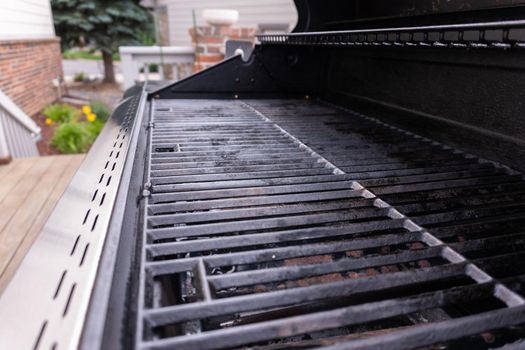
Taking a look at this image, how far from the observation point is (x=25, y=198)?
8.29 ft

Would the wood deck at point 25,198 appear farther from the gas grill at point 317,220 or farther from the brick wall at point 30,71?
the brick wall at point 30,71

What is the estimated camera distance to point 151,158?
3.79 feet

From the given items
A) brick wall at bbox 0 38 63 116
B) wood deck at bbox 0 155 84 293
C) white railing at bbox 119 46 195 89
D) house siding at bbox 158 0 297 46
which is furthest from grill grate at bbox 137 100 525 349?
brick wall at bbox 0 38 63 116

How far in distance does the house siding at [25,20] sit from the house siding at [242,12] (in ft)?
8.03

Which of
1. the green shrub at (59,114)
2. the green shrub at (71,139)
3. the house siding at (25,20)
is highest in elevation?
the house siding at (25,20)

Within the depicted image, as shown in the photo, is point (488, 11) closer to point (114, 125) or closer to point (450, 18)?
point (450, 18)

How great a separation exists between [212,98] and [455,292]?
6.44ft

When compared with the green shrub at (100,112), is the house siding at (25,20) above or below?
above

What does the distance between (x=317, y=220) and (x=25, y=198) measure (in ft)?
8.16

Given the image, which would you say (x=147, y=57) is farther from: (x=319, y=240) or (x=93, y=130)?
(x=319, y=240)

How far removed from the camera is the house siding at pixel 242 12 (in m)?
4.91

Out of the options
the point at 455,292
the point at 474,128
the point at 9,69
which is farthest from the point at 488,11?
the point at 9,69

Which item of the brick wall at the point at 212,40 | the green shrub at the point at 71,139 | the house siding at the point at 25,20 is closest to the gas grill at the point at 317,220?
the brick wall at the point at 212,40

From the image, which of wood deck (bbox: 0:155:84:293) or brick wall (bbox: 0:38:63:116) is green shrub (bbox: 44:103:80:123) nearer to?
brick wall (bbox: 0:38:63:116)
